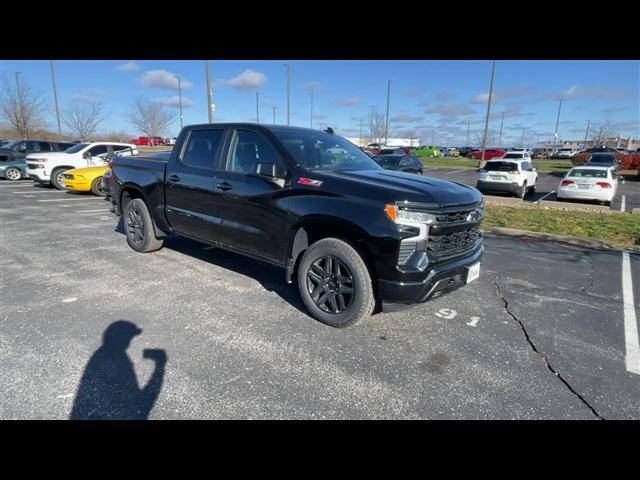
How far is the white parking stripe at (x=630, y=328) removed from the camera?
2.99 metres

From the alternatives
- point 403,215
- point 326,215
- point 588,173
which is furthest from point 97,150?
point 588,173

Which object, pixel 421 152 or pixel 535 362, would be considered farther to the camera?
pixel 421 152

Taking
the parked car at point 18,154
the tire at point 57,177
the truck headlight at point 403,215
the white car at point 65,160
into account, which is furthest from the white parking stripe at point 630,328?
the parked car at point 18,154

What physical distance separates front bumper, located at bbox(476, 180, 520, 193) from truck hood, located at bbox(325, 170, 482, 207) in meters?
11.6

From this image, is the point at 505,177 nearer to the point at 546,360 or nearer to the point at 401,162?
the point at 401,162

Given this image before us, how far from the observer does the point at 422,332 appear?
342 cm

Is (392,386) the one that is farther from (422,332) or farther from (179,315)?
(179,315)

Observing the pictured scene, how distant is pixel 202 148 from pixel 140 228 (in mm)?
1940

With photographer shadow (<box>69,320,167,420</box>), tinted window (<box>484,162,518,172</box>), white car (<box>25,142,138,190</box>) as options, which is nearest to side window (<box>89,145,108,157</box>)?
white car (<box>25,142,138,190</box>)

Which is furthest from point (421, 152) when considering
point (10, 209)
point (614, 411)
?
point (614, 411)

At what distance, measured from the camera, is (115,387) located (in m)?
2.47
